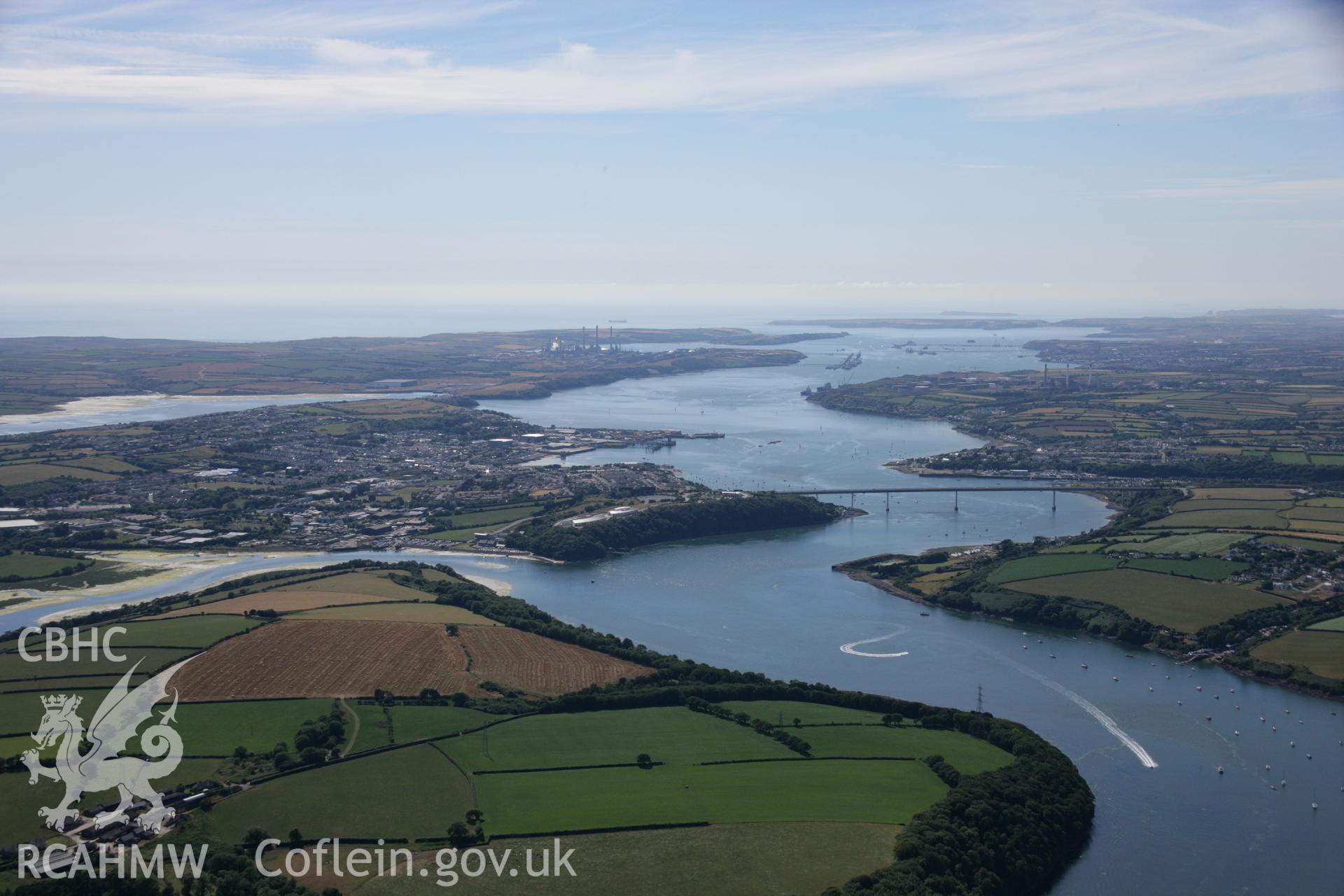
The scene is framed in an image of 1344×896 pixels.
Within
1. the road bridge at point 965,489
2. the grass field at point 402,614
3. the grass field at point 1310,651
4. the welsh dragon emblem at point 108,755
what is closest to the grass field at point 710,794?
the welsh dragon emblem at point 108,755

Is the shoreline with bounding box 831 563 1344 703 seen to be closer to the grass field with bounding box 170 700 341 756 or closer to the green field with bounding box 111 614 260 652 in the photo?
the grass field with bounding box 170 700 341 756

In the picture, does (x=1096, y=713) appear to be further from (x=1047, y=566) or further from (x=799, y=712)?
(x=1047, y=566)

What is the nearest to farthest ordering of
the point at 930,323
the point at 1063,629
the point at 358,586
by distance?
the point at 1063,629
the point at 358,586
the point at 930,323

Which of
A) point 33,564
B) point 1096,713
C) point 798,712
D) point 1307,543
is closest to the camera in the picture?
point 798,712

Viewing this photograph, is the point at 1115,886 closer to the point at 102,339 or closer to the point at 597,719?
the point at 597,719

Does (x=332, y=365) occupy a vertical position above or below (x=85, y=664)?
above

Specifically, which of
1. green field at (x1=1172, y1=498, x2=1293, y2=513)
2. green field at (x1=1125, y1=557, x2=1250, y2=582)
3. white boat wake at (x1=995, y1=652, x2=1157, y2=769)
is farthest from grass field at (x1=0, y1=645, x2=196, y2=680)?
green field at (x1=1172, y1=498, x2=1293, y2=513)

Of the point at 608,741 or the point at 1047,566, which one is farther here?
the point at 1047,566

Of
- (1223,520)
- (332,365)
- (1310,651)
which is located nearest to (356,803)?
(1310,651)
